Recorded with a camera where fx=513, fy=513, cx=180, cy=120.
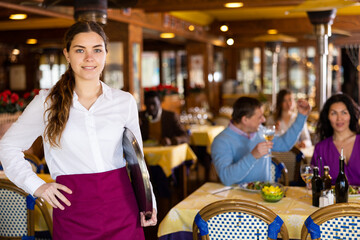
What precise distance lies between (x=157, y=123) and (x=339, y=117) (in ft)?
10.0

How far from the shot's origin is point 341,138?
3707 millimetres

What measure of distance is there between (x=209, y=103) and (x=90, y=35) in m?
11.6

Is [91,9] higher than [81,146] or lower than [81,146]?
higher

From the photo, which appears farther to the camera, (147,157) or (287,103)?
(287,103)

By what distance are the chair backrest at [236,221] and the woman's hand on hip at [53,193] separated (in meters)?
0.86

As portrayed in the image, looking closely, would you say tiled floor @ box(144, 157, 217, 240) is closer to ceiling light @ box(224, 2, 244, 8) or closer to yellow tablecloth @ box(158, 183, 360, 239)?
yellow tablecloth @ box(158, 183, 360, 239)

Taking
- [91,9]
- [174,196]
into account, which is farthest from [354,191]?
[174,196]

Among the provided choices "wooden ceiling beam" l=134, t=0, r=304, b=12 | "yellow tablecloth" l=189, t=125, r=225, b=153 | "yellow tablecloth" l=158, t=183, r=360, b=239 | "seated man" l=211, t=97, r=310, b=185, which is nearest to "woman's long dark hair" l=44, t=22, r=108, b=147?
"yellow tablecloth" l=158, t=183, r=360, b=239

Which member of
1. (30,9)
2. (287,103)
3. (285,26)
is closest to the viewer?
(287,103)

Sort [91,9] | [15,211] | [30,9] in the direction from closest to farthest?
[15,211] → [91,9] → [30,9]

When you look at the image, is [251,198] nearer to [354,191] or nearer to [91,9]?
[354,191]

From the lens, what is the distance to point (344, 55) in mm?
17859

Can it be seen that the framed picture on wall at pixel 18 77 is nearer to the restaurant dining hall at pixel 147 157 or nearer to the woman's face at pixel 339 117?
the restaurant dining hall at pixel 147 157

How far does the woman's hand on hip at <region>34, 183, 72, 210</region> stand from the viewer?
1.89m
